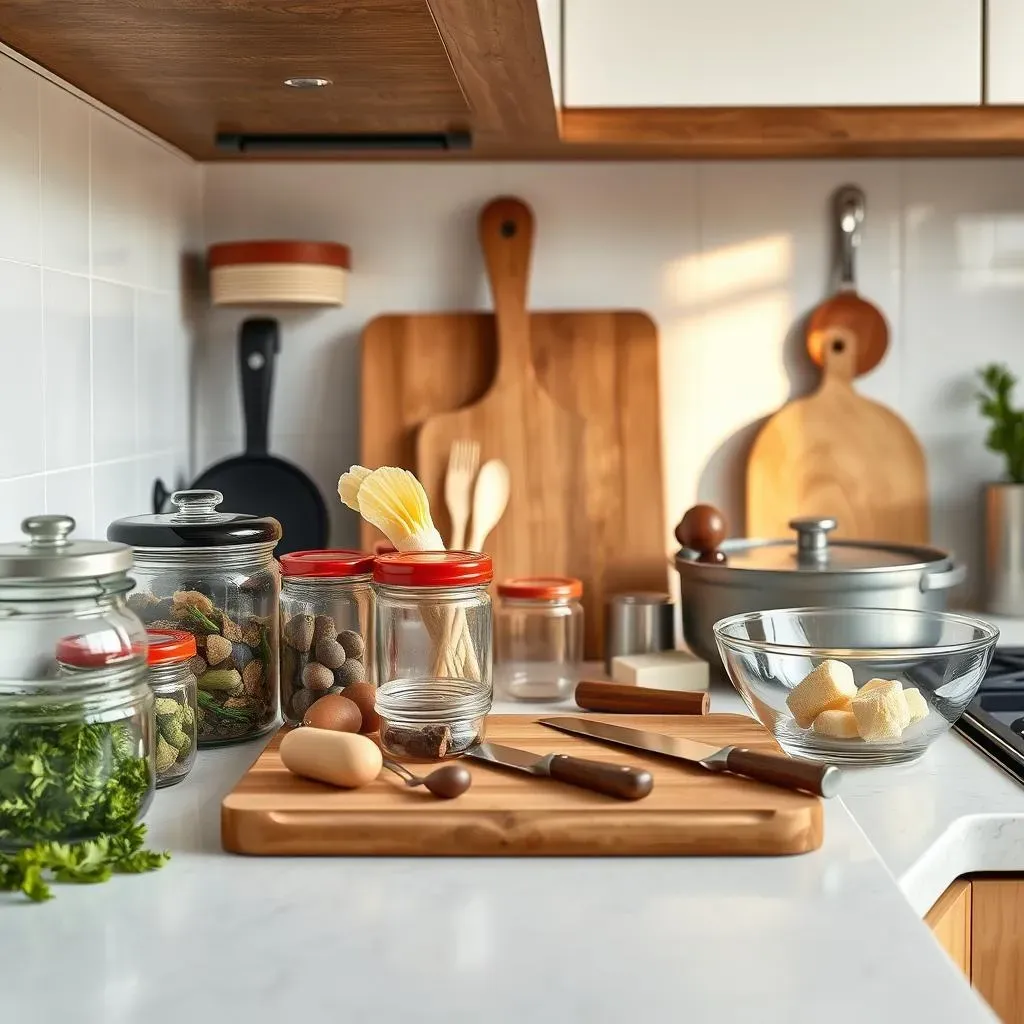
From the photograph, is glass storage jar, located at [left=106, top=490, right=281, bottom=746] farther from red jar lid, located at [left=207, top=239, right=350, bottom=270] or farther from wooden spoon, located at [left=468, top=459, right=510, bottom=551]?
red jar lid, located at [left=207, top=239, right=350, bottom=270]

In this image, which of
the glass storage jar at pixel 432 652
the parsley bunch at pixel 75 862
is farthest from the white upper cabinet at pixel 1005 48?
the parsley bunch at pixel 75 862

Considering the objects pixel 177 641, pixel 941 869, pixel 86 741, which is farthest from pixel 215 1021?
pixel 941 869

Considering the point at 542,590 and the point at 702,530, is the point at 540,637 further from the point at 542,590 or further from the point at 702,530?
the point at 702,530

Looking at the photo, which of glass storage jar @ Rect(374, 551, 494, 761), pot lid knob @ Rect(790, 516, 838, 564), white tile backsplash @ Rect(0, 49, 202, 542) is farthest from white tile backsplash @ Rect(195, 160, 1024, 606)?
glass storage jar @ Rect(374, 551, 494, 761)

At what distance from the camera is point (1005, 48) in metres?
1.50

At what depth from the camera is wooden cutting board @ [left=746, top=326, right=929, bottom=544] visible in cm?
177

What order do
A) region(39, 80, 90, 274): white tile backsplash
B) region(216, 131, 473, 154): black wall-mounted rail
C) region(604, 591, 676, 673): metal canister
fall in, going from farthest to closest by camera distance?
region(216, 131, 473, 154): black wall-mounted rail < region(604, 591, 676, 673): metal canister < region(39, 80, 90, 274): white tile backsplash

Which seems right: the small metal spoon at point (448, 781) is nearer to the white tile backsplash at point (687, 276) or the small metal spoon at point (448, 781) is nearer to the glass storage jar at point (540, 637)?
the glass storage jar at point (540, 637)

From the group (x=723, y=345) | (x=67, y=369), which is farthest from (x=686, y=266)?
(x=67, y=369)

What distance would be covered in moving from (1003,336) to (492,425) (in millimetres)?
729

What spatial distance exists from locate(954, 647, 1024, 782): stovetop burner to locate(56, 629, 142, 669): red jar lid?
0.74m

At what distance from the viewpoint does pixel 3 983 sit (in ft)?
2.33

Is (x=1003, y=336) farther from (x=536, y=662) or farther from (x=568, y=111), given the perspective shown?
(x=536, y=662)

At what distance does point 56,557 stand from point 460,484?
84cm
